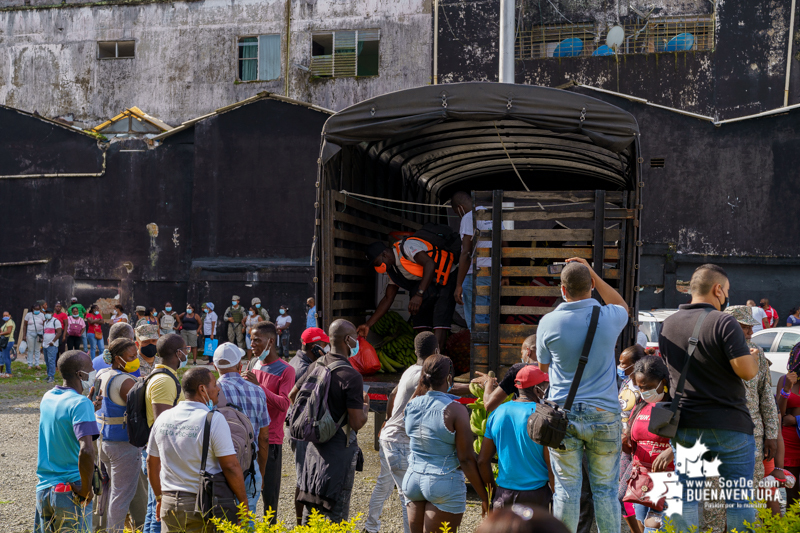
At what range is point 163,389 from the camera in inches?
187

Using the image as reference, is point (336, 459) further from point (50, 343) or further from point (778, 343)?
point (50, 343)

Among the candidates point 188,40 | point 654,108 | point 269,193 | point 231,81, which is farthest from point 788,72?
point 188,40

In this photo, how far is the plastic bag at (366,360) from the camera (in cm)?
733

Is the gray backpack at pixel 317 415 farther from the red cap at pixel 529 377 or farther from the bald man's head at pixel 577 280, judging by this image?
the bald man's head at pixel 577 280

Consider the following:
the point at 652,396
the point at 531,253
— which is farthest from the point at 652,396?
the point at 531,253

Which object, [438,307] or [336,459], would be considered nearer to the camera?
[336,459]

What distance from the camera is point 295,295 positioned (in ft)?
70.3

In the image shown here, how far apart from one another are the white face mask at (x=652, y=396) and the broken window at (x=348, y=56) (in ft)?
68.4

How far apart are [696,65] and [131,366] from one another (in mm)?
19280

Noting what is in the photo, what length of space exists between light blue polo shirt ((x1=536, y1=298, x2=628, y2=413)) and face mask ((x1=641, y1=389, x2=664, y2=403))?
26.6 inches

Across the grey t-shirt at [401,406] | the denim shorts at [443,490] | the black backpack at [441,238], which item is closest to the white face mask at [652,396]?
the denim shorts at [443,490]

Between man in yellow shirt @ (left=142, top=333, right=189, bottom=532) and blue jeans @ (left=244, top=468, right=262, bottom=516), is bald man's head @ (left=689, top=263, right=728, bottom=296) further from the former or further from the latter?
man in yellow shirt @ (left=142, top=333, right=189, bottom=532)

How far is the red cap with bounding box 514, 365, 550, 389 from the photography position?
4355mm

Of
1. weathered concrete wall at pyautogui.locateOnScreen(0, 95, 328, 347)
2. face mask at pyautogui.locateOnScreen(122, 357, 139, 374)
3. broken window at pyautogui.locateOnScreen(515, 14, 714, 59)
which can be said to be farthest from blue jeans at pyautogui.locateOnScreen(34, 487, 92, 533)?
broken window at pyautogui.locateOnScreen(515, 14, 714, 59)
